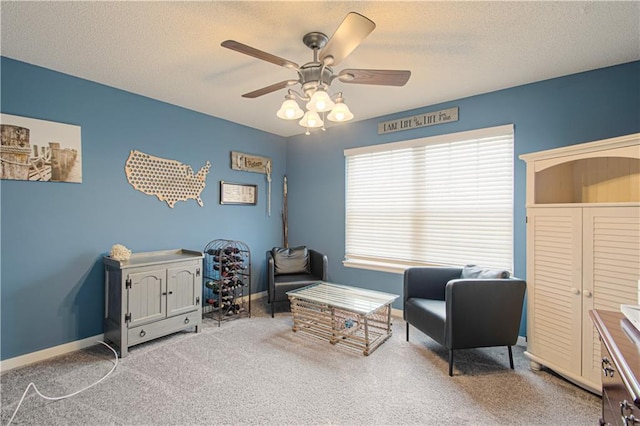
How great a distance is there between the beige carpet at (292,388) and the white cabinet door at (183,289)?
1.09 ft

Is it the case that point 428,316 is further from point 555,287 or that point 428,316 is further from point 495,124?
point 495,124

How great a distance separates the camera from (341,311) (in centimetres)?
300

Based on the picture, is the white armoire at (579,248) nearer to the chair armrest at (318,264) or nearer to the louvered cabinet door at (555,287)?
the louvered cabinet door at (555,287)

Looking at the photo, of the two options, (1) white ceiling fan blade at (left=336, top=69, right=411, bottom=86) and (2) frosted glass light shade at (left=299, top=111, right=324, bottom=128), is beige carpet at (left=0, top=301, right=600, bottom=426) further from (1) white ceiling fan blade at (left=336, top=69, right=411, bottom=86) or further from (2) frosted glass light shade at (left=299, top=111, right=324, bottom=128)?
(1) white ceiling fan blade at (left=336, top=69, right=411, bottom=86)

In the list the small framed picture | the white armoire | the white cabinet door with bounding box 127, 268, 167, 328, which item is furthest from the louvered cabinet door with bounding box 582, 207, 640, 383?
the small framed picture

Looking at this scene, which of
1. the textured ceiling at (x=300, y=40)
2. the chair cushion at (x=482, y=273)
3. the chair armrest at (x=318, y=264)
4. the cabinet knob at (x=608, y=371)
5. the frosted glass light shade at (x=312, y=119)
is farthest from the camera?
the chair armrest at (x=318, y=264)

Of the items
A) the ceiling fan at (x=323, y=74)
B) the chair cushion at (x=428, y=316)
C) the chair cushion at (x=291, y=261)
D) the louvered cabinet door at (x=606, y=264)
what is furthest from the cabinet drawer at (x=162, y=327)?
the louvered cabinet door at (x=606, y=264)

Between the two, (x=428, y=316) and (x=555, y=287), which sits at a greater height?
(x=555, y=287)

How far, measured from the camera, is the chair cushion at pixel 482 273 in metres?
2.59

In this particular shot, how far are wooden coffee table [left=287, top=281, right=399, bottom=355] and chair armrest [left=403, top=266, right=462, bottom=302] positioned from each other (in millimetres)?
208

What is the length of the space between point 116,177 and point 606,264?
13.9 feet

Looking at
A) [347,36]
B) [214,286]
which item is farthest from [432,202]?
[214,286]

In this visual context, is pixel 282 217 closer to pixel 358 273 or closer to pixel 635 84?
pixel 358 273

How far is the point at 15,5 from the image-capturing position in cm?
181
